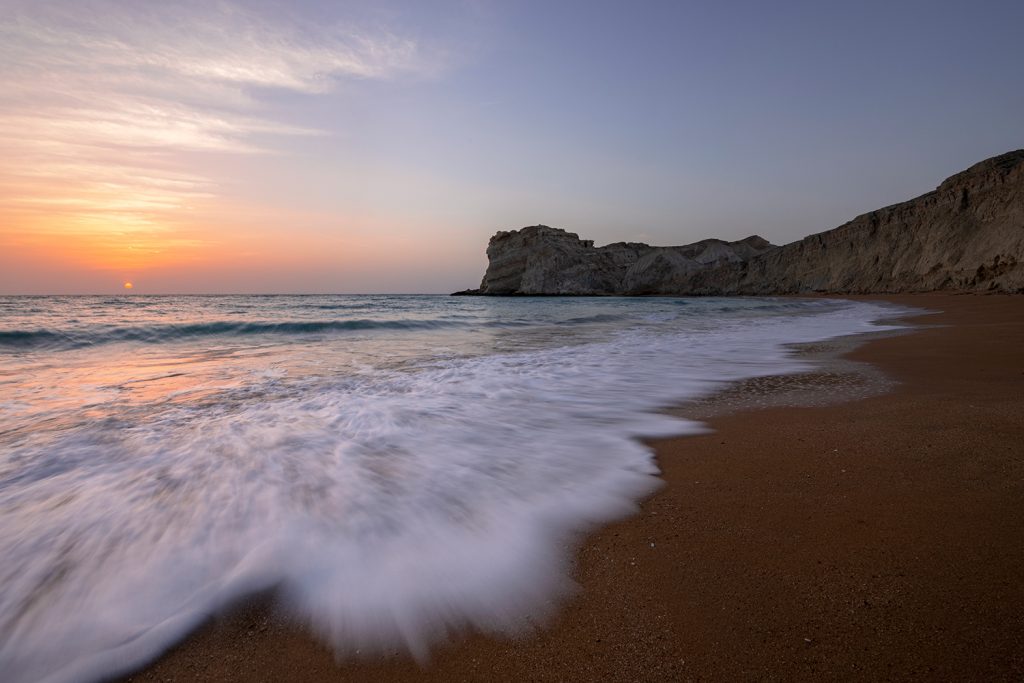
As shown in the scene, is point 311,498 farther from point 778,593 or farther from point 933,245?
point 933,245

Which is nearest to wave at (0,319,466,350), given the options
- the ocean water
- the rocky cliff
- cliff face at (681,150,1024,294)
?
the ocean water

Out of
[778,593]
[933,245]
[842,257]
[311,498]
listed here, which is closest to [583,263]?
[842,257]

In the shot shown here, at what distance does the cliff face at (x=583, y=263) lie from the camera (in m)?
71.7

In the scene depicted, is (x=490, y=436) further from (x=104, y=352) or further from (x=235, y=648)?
(x=104, y=352)

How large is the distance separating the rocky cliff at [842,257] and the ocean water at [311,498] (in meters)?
29.3

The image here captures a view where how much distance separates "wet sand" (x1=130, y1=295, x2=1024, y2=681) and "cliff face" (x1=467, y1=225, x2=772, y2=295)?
7083cm

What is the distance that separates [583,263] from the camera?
75.2 metres

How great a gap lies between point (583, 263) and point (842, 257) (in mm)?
37460

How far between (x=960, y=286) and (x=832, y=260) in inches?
708

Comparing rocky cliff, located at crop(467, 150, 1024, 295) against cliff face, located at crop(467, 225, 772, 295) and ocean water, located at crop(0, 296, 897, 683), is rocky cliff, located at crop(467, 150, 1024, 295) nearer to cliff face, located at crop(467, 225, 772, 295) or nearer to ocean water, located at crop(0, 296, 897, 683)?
cliff face, located at crop(467, 225, 772, 295)

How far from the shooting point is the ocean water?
66.9 inches

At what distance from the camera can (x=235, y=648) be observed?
1.55 m

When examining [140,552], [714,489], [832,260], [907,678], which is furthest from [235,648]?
[832,260]

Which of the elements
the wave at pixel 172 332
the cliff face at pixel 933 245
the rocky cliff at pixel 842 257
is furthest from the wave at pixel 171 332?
the cliff face at pixel 933 245
